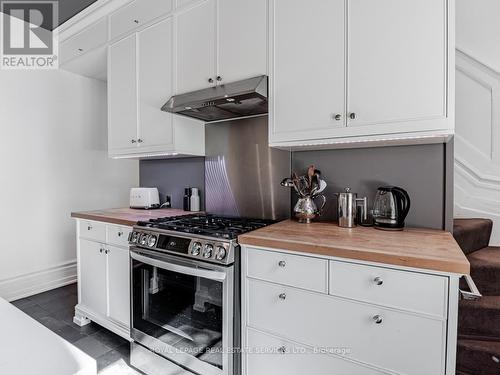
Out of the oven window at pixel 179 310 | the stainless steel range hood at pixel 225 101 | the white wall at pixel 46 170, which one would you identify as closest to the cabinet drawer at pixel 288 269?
the oven window at pixel 179 310

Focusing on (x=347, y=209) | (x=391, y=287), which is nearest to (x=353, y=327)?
(x=391, y=287)

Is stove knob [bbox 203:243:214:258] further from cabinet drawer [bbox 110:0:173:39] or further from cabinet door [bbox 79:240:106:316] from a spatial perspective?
cabinet drawer [bbox 110:0:173:39]

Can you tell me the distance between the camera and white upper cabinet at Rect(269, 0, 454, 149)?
1.28 metres

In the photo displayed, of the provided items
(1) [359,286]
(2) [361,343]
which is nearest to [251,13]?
(1) [359,286]

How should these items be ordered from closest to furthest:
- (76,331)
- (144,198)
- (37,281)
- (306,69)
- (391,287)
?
(391,287), (306,69), (76,331), (144,198), (37,281)

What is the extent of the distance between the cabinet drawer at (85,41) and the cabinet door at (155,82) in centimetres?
57

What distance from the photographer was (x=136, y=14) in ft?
7.63

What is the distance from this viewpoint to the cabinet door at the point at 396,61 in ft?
4.17

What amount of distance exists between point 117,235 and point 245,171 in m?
1.07

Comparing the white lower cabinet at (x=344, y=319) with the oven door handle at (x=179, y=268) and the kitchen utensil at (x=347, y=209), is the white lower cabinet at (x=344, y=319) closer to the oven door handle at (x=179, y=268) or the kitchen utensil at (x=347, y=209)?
the oven door handle at (x=179, y=268)

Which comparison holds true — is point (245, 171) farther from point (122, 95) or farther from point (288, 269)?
point (122, 95)

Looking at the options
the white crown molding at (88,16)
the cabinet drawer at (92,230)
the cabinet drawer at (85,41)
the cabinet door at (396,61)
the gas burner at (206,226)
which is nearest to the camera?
the cabinet door at (396,61)

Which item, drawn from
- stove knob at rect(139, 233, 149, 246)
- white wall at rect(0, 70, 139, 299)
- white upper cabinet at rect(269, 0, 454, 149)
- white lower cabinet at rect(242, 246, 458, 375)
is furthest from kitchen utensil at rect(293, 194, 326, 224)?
white wall at rect(0, 70, 139, 299)

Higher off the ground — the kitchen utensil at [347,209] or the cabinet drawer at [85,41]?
the cabinet drawer at [85,41]
